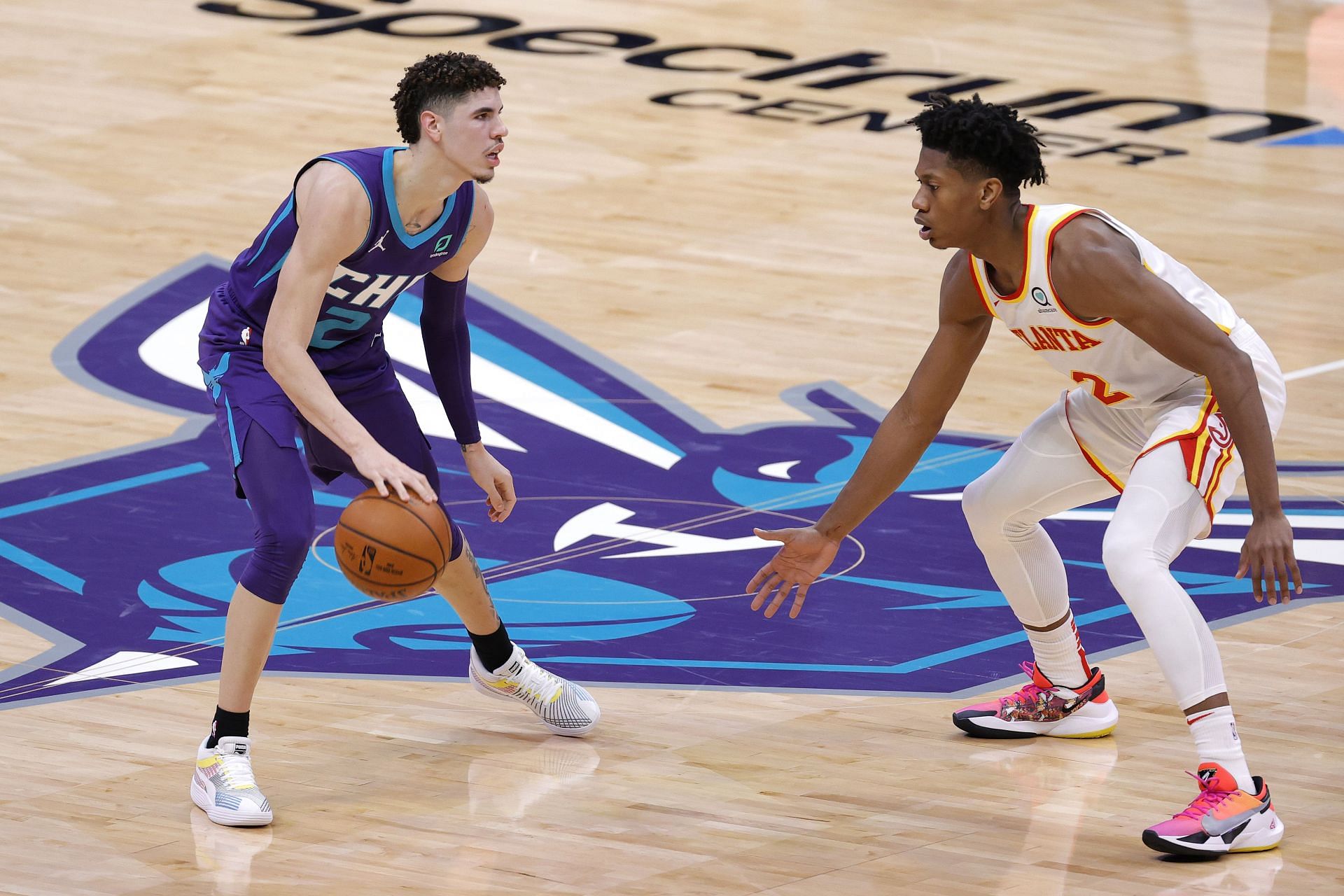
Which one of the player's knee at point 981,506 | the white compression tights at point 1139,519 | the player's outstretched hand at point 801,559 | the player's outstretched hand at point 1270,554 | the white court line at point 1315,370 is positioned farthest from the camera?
the white court line at point 1315,370

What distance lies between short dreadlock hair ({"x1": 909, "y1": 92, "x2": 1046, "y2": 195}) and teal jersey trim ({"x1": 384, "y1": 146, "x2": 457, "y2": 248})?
3.77 feet

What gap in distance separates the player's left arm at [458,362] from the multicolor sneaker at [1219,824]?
1837 mm

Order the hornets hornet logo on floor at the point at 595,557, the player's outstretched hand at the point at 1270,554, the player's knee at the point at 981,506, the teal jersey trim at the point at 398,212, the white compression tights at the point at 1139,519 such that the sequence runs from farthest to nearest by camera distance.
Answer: the hornets hornet logo on floor at the point at 595,557 < the player's knee at the point at 981,506 < the teal jersey trim at the point at 398,212 < the white compression tights at the point at 1139,519 < the player's outstretched hand at the point at 1270,554

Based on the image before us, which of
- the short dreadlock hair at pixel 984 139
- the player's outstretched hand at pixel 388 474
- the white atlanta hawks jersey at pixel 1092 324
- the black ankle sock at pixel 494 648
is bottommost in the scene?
the black ankle sock at pixel 494 648

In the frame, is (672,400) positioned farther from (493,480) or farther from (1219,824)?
(1219,824)

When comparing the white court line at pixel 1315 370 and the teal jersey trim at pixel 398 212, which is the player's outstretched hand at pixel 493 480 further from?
the white court line at pixel 1315 370

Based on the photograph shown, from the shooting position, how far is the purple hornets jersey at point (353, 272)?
4.93m

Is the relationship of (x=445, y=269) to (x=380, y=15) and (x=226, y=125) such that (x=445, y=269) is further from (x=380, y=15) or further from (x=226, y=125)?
(x=380, y=15)

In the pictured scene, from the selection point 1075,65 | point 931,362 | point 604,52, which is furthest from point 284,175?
point 931,362

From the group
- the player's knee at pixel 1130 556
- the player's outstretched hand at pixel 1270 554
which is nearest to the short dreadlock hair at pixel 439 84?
the player's knee at pixel 1130 556

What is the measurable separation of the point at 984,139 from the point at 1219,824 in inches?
63.7

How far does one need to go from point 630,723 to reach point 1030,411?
128 inches

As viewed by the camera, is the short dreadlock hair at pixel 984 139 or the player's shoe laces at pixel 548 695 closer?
the short dreadlock hair at pixel 984 139

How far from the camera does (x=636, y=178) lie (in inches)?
446
